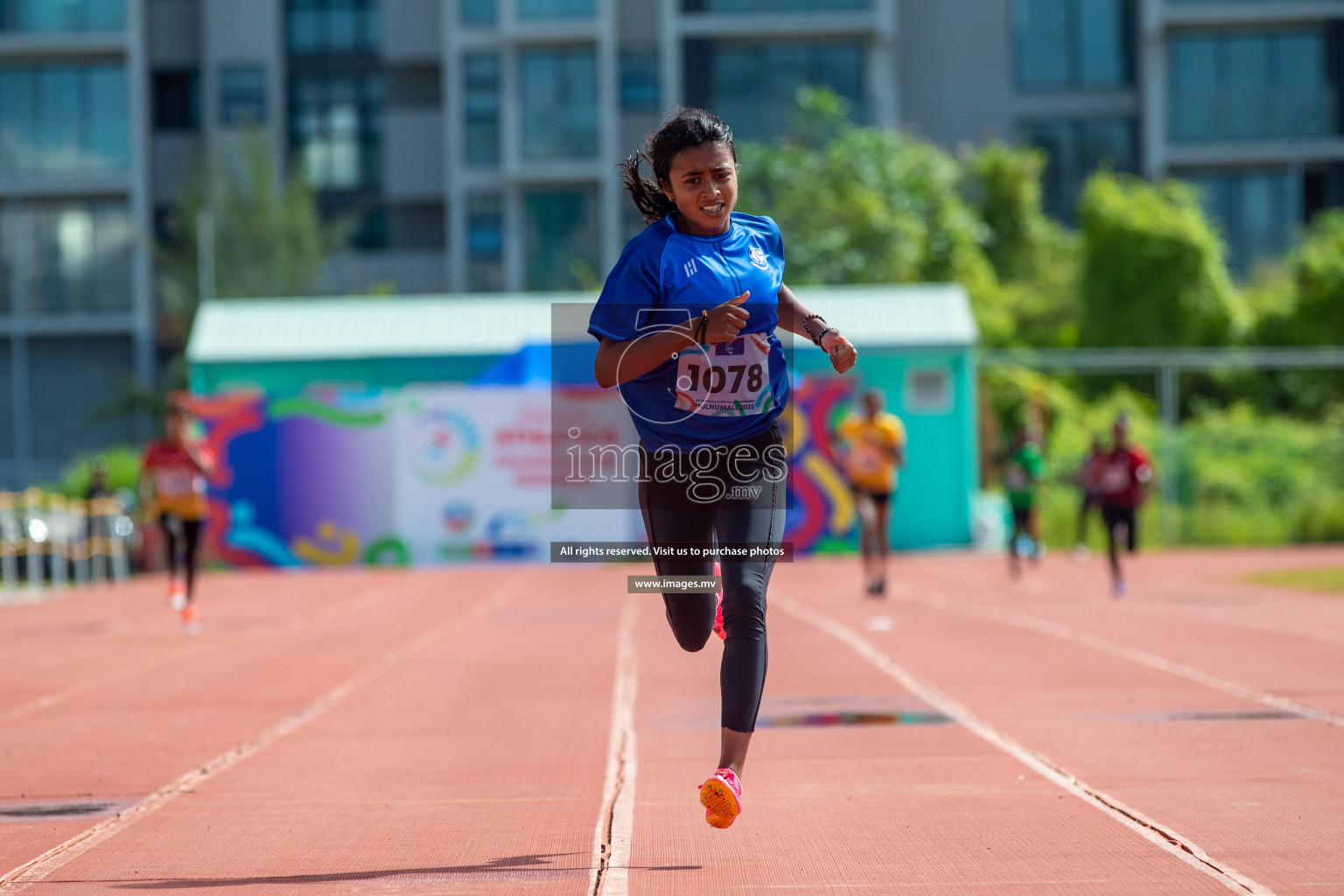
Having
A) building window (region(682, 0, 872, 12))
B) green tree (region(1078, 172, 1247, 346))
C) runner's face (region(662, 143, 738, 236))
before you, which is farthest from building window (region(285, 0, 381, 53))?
runner's face (region(662, 143, 738, 236))

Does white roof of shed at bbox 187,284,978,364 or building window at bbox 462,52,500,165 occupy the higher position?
building window at bbox 462,52,500,165

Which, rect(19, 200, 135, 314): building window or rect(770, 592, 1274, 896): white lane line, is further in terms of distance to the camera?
rect(19, 200, 135, 314): building window

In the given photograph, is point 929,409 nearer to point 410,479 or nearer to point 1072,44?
point 410,479

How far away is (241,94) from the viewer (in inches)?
1843

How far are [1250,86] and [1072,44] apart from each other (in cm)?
517

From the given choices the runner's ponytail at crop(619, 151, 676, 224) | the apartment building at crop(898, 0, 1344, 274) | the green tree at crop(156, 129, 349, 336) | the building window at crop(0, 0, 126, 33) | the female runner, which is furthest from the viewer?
the building window at crop(0, 0, 126, 33)

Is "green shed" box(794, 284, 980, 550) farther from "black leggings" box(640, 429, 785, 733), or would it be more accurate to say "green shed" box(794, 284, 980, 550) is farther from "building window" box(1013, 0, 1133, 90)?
"building window" box(1013, 0, 1133, 90)

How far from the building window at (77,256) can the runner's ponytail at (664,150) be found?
136ft

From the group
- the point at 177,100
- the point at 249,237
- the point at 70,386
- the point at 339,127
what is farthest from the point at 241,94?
the point at 70,386

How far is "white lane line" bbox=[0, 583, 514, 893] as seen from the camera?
4.94m

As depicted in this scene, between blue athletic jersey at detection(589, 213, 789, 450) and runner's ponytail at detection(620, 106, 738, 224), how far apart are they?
19 cm

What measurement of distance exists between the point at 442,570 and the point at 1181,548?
11.0 m

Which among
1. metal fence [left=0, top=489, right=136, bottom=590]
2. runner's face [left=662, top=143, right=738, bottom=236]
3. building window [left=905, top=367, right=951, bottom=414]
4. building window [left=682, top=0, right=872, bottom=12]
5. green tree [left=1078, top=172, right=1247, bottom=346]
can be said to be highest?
building window [left=682, top=0, right=872, bottom=12]

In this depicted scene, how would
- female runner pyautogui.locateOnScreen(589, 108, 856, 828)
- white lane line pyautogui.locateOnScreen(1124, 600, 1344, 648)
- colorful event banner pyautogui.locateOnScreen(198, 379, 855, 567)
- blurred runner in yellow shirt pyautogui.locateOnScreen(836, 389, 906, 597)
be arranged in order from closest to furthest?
female runner pyautogui.locateOnScreen(589, 108, 856, 828)
white lane line pyautogui.locateOnScreen(1124, 600, 1344, 648)
blurred runner in yellow shirt pyautogui.locateOnScreen(836, 389, 906, 597)
colorful event banner pyautogui.locateOnScreen(198, 379, 855, 567)
